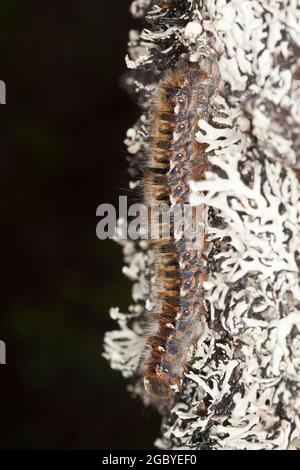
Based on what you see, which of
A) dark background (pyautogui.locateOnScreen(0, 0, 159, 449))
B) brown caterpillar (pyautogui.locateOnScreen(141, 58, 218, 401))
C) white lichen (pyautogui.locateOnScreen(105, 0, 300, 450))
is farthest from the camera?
dark background (pyautogui.locateOnScreen(0, 0, 159, 449))

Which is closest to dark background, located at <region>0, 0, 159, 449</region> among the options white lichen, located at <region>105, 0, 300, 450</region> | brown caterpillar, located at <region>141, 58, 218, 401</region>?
brown caterpillar, located at <region>141, 58, 218, 401</region>

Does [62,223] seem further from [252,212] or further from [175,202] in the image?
[252,212]

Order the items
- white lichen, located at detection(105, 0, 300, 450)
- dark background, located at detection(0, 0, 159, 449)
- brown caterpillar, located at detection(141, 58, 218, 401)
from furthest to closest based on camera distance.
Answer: dark background, located at detection(0, 0, 159, 449), brown caterpillar, located at detection(141, 58, 218, 401), white lichen, located at detection(105, 0, 300, 450)

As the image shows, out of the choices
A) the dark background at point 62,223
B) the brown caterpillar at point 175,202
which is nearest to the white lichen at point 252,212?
the brown caterpillar at point 175,202

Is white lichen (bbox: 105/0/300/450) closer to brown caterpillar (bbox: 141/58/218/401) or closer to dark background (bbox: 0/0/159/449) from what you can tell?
brown caterpillar (bbox: 141/58/218/401)

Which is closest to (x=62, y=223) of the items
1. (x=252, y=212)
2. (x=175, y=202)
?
(x=175, y=202)

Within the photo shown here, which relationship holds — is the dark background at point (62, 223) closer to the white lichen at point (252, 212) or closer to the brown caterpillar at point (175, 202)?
the brown caterpillar at point (175, 202)
